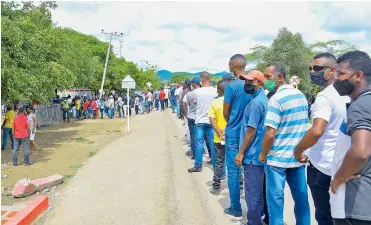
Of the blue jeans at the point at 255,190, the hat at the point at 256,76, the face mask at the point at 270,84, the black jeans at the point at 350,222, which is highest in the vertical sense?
the hat at the point at 256,76

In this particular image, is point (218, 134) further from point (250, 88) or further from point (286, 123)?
point (286, 123)

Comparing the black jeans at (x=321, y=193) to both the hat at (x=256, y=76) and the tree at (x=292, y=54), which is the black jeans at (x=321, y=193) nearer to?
the hat at (x=256, y=76)

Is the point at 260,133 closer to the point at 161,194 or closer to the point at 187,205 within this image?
the point at 187,205

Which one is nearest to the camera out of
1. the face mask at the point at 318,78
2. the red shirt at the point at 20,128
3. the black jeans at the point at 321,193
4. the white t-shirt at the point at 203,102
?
the black jeans at the point at 321,193

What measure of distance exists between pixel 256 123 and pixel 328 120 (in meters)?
1.00

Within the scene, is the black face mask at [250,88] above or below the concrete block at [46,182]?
above

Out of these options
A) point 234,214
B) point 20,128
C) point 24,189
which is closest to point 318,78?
point 234,214

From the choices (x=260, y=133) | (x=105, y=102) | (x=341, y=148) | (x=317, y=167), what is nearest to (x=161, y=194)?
(x=260, y=133)

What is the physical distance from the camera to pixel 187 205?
5.68m

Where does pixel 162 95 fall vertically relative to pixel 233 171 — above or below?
above

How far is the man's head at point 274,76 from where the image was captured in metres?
3.85

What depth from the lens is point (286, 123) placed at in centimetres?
365

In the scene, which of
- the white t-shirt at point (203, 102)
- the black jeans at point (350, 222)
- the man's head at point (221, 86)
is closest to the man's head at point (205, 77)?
the white t-shirt at point (203, 102)

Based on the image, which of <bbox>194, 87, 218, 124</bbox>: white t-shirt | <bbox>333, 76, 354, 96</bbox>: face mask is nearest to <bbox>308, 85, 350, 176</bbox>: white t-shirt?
<bbox>333, 76, 354, 96</bbox>: face mask
